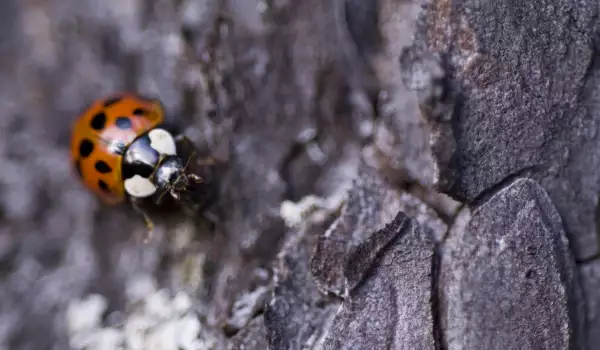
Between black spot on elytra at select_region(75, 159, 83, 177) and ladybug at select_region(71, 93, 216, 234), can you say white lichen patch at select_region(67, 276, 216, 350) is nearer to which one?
ladybug at select_region(71, 93, 216, 234)

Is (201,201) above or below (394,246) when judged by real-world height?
above

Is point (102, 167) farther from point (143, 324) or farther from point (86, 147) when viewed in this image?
point (143, 324)

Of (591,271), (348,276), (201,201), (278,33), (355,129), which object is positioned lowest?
(348,276)

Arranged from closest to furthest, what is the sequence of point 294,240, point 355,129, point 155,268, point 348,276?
point 348,276 → point 294,240 → point 355,129 → point 155,268

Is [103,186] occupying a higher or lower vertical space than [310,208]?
higher

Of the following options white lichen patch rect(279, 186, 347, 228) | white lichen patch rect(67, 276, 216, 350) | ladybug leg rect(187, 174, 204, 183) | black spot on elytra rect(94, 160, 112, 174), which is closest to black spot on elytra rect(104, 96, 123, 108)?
black spot on elytra rect(94, 160, 112, 174)

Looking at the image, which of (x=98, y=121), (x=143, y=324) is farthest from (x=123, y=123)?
(x=143, y=324)

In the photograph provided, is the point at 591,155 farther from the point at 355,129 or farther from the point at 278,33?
the point at 278,33

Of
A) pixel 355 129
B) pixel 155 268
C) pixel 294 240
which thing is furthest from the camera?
pixel 155 268

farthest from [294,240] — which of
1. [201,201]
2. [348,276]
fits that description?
[201,201]
